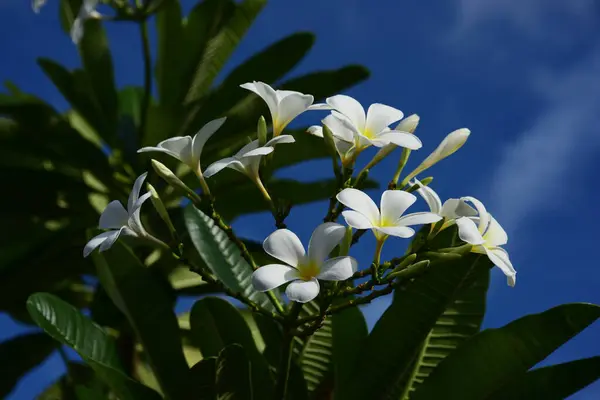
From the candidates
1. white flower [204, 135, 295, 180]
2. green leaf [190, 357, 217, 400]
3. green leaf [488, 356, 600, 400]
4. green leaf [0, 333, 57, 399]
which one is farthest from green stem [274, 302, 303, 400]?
green leaf [0, 333, 57, 399]

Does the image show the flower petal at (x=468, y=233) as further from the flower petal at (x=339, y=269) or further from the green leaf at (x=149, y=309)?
the green leaf at (x=149, y=309)

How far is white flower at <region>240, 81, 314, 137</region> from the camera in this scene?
4.44 ft

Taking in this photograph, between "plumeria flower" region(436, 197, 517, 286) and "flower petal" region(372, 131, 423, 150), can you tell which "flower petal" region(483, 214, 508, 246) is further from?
"flower petal" region(372, 131, 423, 150)

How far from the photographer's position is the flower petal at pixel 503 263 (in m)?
1.26

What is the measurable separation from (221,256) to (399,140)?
724 millimetres

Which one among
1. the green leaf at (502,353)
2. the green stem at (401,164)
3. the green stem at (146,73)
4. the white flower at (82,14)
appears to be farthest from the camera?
the green stem at (146,73)

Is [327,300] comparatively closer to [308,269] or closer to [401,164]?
[308,269]

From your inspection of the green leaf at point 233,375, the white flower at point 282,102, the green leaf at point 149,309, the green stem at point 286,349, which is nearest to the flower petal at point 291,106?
the white flower at point 282,102

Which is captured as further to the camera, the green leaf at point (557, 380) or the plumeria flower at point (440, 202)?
the green leaf at point (557, 380)

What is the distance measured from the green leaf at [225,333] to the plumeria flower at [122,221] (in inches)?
16.3

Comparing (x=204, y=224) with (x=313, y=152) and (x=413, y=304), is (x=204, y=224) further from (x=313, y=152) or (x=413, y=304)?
(x=313, y=152)

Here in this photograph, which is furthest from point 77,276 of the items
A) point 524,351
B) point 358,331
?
point 524,351

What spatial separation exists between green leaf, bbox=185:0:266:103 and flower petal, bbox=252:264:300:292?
6.97 ft

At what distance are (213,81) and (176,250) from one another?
187 centimetres
